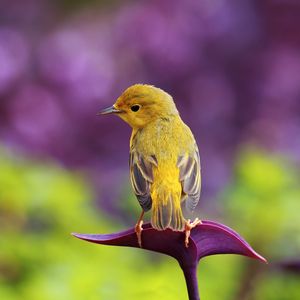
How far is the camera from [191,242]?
1088 millimetres

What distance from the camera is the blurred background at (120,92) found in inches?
120

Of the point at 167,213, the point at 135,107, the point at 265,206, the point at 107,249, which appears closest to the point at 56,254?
the point at 107,249

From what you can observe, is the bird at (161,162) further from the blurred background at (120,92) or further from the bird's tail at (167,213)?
the blurred background at (120,92)

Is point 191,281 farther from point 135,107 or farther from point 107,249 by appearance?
point 107,249

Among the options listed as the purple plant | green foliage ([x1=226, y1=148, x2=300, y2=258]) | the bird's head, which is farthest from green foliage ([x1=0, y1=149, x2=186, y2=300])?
the purple plant

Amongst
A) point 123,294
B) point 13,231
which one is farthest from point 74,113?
point 123,294

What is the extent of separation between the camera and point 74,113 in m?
4.96

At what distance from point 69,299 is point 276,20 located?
355cm

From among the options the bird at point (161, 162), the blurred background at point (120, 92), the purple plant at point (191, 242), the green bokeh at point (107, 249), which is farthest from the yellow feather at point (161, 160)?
the blurred background at point (120, 92)

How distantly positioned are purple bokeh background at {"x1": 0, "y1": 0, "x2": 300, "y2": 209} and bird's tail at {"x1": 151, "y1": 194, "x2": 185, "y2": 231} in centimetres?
298

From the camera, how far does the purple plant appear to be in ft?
3.45

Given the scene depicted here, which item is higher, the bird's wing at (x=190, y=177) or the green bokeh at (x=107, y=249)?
the bird's wing at (x=190, y=177)

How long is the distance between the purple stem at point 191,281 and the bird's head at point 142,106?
544mm

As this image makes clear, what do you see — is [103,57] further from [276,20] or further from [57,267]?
[57,267]
